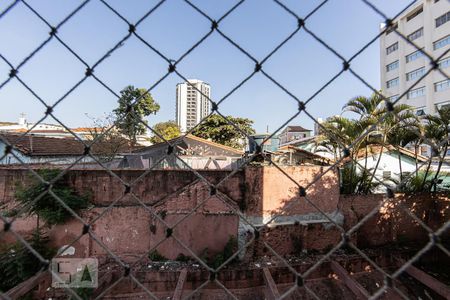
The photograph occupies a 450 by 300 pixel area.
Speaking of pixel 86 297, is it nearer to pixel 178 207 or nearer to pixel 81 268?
pixel 81 268

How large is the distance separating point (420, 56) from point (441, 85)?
293 centimetres

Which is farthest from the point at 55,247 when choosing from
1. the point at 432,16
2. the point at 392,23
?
the point at 432,16

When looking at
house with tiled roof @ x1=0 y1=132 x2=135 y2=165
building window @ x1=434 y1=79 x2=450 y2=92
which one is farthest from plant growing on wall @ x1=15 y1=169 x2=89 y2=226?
building window @ x1=434 y1=79 x2=450 y2=92

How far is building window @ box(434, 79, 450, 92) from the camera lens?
47.0ft

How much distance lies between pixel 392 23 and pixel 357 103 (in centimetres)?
462

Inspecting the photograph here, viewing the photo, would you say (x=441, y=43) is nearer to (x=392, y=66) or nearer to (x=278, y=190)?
(x=392, y=66)

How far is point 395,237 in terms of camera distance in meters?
4.71

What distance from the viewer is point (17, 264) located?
144 inches

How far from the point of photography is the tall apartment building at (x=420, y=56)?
579 inches

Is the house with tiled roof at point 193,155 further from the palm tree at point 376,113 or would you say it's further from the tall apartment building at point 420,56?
the tall apartment building at point 420,56

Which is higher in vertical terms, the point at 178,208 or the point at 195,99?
the point at 195,99

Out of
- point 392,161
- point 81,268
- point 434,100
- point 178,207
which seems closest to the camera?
point 81,268

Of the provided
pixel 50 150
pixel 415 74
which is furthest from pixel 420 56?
pixel 50 150

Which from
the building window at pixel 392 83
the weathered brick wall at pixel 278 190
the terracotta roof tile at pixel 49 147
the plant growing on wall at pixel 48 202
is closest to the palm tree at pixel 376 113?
the weathered brick wall at pixel 278 190
